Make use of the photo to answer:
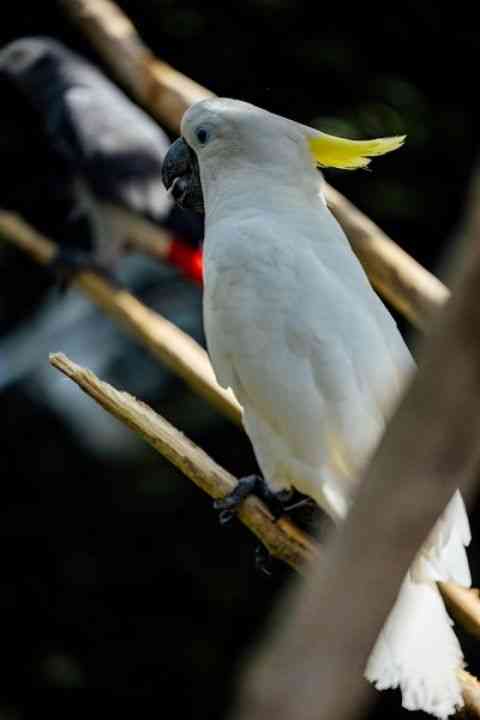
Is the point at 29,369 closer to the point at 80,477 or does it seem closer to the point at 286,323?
the point at 80,477

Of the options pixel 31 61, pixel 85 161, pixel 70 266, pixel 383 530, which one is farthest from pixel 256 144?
pixel 31 61

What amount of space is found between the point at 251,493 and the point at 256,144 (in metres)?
0.44

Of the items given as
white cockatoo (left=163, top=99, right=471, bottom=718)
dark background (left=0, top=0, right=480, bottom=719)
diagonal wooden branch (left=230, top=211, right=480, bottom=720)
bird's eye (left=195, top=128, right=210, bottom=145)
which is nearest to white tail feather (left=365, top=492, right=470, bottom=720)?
white cockatoo (left=163, top=99, right=471, bottom=718)

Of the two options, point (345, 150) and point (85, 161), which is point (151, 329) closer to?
point (345, 150)

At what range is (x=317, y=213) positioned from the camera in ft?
5.46

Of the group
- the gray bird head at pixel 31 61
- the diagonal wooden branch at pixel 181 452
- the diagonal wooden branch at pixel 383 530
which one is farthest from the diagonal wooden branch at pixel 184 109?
the diagonal wooden branch at pixel 383 530

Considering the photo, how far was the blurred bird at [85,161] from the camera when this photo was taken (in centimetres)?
326

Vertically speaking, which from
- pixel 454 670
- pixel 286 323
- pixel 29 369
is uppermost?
pixel 29 369

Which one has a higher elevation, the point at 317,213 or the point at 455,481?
the point at 317,213

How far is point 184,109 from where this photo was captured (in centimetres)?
242

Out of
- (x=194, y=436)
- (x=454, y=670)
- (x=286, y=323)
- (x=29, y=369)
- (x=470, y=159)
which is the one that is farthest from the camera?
(x=29, y=369)

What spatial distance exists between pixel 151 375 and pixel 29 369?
324 millimetres

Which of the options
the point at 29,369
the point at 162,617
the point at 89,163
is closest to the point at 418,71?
the point at 89,163

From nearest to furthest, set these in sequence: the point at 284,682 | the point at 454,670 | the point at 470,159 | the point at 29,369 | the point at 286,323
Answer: the point at 284,682, the point at 454,670, the point at 286,323, the point at 470,159, the point at 29,369
